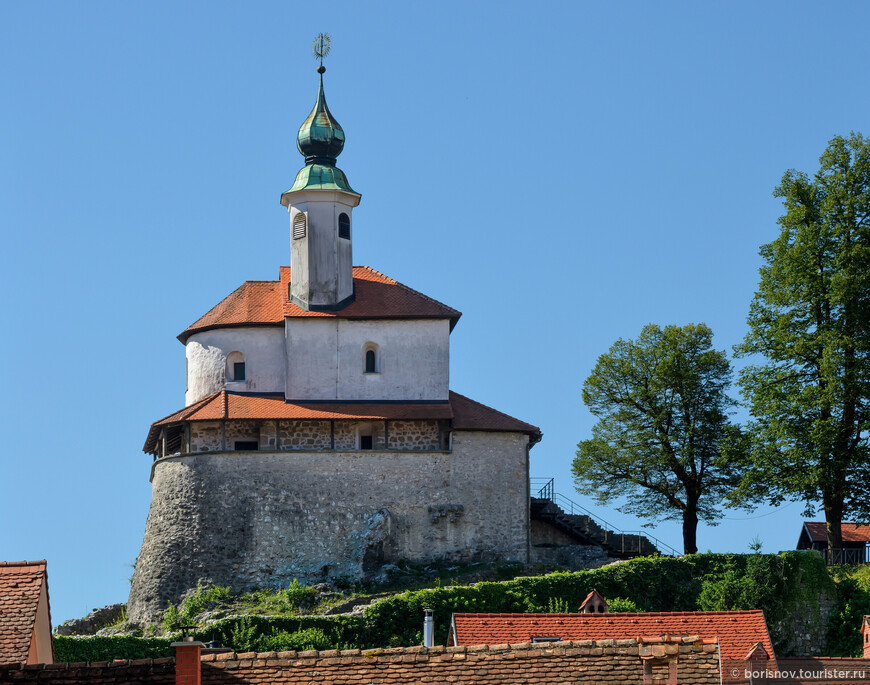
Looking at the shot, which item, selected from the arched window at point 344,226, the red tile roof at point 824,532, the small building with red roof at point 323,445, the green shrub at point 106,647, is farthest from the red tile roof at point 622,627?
the red tile roof at point 824,532

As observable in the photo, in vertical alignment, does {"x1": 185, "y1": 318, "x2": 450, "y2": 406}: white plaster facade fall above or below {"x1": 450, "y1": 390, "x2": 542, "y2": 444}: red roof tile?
above

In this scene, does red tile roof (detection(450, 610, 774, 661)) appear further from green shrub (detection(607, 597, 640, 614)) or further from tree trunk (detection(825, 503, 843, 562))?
tree trunk (detection(825, 503, 843, 562))

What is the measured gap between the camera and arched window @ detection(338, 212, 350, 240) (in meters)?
61.5

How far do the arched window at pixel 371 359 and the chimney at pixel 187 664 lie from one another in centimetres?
3782

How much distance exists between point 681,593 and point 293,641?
12046mm

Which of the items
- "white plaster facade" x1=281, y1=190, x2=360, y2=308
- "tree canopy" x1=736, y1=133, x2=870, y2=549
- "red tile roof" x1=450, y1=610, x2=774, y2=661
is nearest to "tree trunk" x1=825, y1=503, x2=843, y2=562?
"tree canopy" x1=736, y1=133, x2=870, y2=549

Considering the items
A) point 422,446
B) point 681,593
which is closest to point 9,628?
point 681,593

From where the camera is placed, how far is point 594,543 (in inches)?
2365

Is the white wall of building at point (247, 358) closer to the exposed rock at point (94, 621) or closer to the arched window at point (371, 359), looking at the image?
the arched window at point (371, 359)

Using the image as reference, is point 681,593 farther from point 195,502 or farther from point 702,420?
point 195,502

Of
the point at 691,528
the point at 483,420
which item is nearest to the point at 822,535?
the point at 691,528

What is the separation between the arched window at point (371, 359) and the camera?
59.5m

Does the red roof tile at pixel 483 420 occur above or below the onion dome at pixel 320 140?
below

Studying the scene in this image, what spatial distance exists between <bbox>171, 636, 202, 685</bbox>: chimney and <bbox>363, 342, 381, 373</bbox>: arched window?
124 feet
